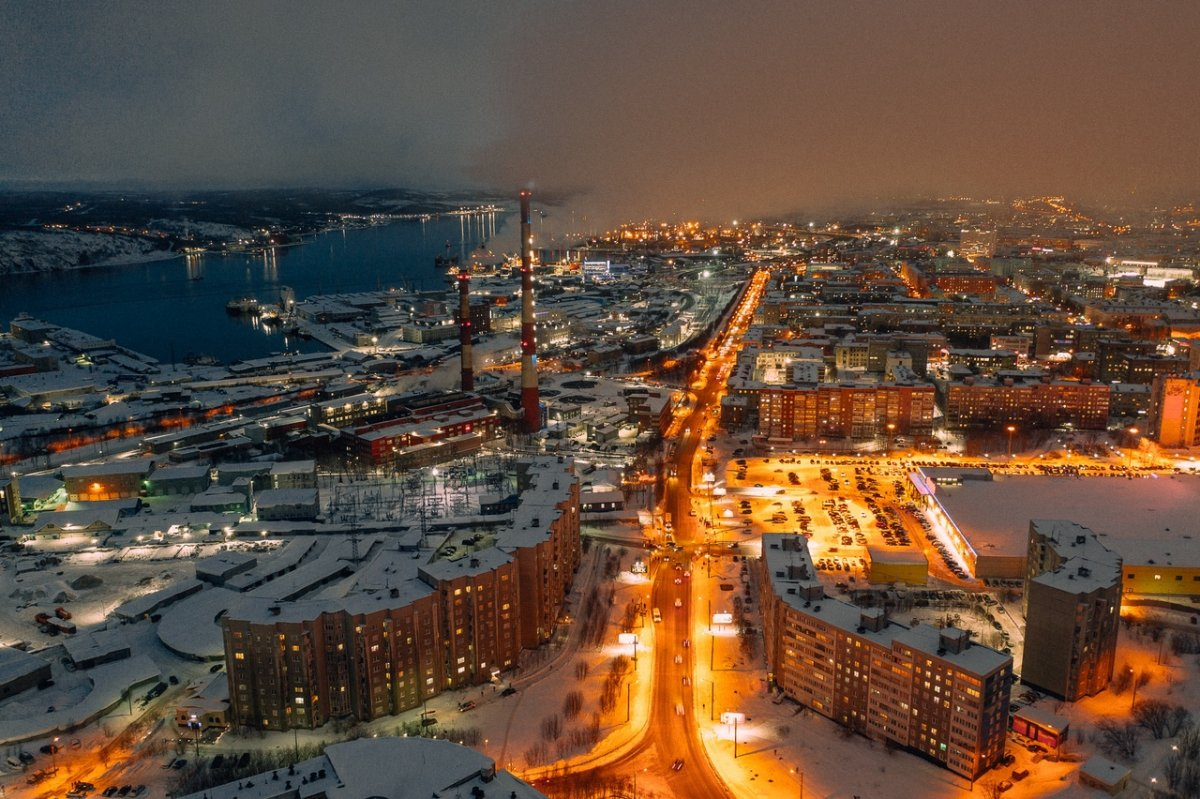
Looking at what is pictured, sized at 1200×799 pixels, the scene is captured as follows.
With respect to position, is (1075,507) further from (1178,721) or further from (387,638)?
(387,638)

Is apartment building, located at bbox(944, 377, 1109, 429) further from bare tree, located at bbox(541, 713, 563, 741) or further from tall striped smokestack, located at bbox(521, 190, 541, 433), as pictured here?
bare tree, located at bbox(541, 713, 563, 741)

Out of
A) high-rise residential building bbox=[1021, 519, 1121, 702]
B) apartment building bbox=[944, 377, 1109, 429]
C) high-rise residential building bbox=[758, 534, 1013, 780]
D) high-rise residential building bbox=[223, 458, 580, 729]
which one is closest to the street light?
high-rise residential building bbox=[223, 458, 580, 729]

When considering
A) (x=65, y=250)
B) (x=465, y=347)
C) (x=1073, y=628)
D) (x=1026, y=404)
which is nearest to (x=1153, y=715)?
(x=1073, y=628)

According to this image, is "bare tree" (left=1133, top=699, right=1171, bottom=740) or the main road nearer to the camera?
the main road

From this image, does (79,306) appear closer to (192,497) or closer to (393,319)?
(393,319)

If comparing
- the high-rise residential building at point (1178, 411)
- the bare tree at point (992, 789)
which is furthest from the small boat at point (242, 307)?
the bare tree at point (992, 789)

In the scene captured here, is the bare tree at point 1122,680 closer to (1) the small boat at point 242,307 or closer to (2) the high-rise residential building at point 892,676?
(2) the high-rise residential building at point 892,676
